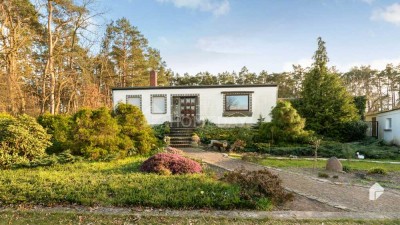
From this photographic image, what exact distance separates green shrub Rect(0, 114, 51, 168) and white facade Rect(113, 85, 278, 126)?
9084mm

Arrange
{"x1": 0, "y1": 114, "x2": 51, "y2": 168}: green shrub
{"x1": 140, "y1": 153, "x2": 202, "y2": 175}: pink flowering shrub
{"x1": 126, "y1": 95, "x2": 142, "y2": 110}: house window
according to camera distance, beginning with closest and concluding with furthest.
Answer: {"x1": 140, "y1": 153, "x2": 202, "y2": 175}: pink flowering shrub, {"x1": 0, "y1": 114, "x2": 51, "y2": 168}: green shrub, {"x1": 126, "y1": 95, "x2": 142, "y2": 110}: house window


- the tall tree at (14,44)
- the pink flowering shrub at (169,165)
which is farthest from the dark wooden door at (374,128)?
the tall tree at (14,44)

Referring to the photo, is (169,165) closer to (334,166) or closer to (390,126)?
(334,166)

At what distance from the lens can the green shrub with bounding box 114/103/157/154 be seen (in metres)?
10.3

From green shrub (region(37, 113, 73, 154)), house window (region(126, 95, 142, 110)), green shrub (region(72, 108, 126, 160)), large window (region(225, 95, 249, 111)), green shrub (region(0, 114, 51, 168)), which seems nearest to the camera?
green shrub (region(0, 114, 51, 168))

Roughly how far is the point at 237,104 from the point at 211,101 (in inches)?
71.6

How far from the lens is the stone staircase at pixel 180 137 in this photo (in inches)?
529

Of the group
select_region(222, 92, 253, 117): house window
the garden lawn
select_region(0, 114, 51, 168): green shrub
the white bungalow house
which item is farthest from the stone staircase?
the garden lawn

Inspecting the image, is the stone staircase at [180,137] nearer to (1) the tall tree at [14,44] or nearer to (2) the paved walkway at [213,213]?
(2) the paved walkway at [213,213]

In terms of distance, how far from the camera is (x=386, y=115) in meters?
14.2

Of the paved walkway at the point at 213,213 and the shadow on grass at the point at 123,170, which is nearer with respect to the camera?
the paved walkway at the point at 213,213

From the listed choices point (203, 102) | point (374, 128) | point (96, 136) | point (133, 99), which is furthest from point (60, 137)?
point (374, 128)

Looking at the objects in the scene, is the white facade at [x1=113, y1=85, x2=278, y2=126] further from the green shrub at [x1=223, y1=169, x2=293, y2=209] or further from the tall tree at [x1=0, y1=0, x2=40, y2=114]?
the green shrub at [x1=223, y1=169, x2=293, y2=209]

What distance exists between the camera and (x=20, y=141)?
7.72 meters
